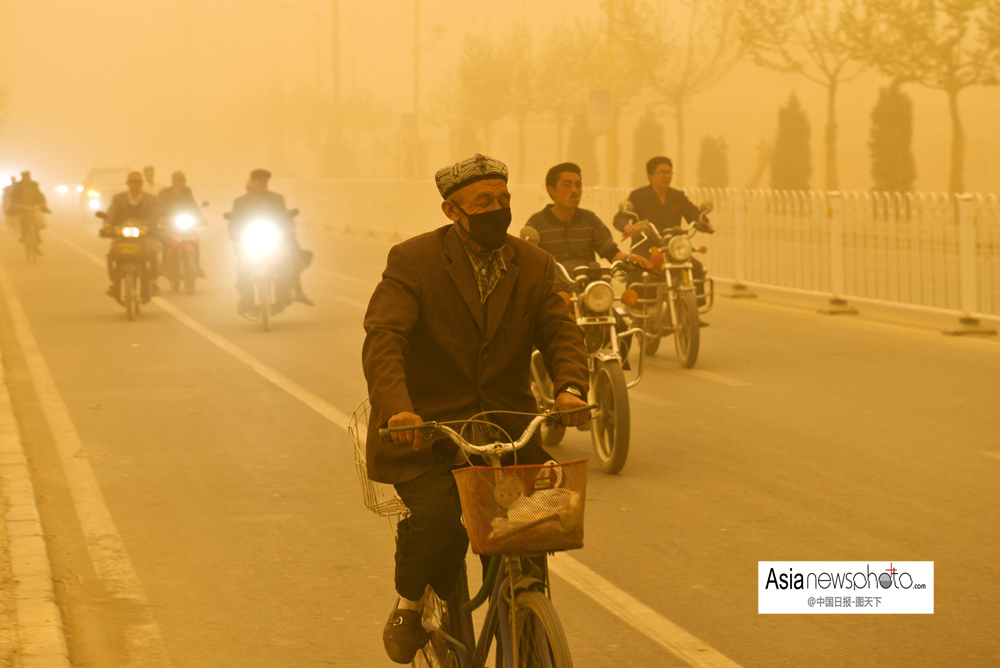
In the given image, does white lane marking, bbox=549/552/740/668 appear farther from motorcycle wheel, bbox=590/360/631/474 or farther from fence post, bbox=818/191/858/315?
fence post, bbox=818/191/858/315

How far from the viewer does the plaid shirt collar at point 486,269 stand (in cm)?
402

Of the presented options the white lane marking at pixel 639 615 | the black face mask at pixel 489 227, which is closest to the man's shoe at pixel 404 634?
the black face mask at pixel 489 227

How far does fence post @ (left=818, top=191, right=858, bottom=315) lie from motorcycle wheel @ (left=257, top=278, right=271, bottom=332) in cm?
649

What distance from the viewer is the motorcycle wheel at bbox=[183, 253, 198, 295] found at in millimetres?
19766

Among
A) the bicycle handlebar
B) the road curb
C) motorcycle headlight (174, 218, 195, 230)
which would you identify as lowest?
the road curb

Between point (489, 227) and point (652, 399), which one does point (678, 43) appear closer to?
point (652, 399)

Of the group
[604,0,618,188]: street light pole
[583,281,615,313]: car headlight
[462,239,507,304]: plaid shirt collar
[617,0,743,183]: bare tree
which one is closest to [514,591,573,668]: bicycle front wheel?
[462,239,507,304]: plaid shirt collar

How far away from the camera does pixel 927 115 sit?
78.9 meters

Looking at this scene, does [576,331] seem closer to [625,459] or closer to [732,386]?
[625,459]

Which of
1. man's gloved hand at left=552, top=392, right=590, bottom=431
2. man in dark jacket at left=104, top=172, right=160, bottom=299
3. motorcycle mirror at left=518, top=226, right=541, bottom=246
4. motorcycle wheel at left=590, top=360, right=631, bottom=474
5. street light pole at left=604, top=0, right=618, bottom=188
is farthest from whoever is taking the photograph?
street light pole at left=604, top=0, right=618, bottom=188

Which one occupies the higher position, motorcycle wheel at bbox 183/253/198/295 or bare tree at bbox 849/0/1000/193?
bare tree at bbox 849/0/1000/193

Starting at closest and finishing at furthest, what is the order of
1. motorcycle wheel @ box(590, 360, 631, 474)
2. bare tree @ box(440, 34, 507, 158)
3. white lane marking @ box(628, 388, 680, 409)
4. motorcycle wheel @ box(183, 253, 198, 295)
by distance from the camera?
motorcycle wheel @ box(590, 360, 631, 474) < white lane marking @ box(628, 388, 680, 409) < motorcycle wheel @ box(183, 253, 198, 295) < bare tree @ box(440, 34, 507, 158)

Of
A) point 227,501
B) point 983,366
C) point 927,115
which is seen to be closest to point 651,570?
point 227,501

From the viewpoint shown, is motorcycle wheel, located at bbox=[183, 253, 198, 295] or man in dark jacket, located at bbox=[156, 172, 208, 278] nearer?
man in dark jacket, located at bbox=[156, 172, 208, 278]
